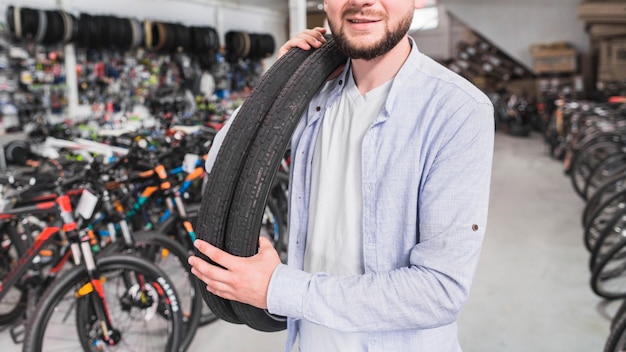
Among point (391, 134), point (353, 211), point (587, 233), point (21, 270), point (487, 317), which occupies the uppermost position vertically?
point (391, 134)

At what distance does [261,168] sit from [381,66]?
0.29m

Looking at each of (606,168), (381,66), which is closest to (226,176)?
(381,66)

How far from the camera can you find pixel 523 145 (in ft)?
30.3

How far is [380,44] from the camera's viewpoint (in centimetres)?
86

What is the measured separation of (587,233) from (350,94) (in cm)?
314

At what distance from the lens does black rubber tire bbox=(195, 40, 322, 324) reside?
3.04ft

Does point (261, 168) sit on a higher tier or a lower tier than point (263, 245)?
higher

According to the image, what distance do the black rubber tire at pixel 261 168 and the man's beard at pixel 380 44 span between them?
14 cm

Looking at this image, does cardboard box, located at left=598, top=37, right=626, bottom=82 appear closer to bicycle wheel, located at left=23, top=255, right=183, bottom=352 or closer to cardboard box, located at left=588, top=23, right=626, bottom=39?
cardboard box, located at left=588, top=23, right=626, bottom=39

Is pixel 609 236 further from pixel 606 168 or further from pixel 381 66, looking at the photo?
pixel 381 66

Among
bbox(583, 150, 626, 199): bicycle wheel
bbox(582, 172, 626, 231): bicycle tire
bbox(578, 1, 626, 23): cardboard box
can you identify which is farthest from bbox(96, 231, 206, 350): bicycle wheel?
bbox(578, 1, 626, 23): cardboard box

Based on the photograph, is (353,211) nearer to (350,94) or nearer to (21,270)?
(350,94)

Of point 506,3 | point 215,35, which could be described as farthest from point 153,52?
point 506,3

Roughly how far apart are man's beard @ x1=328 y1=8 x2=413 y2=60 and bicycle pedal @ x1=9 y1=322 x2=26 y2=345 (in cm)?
244
